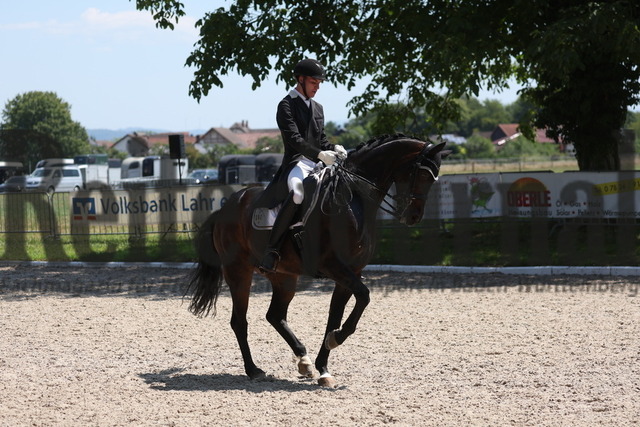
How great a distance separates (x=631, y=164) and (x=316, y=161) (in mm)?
19030

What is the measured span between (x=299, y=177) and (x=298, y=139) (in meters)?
0.37

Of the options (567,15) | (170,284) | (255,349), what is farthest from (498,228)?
(255,349)

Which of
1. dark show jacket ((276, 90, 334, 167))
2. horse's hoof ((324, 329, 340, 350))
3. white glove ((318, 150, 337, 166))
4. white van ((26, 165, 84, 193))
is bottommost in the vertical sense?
horse's hoof ((324, 329, 340, 350))

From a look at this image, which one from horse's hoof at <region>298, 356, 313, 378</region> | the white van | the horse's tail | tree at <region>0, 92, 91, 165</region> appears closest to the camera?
horse's hoof at <region>298, 356, 313, 378</region>

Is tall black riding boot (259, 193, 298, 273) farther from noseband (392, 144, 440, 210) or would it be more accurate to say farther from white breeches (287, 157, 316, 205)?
noseband (392, 144, 440, 210)

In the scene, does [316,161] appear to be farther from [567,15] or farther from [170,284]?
[567,15]

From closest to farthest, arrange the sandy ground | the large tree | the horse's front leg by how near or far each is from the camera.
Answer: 1. the sandy ground
2. the horse's front leg
3. the large tree

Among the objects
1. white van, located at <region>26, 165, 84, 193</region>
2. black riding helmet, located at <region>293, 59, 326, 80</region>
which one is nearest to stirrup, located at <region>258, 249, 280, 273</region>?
black riding helmet, located at <region>293, 59, 326, 80</region>

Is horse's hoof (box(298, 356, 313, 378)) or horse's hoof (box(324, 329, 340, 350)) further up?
horse's hoof (box(324, 329, 340, 350))

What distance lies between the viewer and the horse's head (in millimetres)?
7512

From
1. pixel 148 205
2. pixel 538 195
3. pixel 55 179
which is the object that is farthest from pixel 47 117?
pixel 538 195

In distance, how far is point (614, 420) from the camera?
6.04 meters

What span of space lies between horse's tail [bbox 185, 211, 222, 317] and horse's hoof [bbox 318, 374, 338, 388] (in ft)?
6.00

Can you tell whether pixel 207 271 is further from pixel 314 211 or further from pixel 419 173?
pixel 419 173
